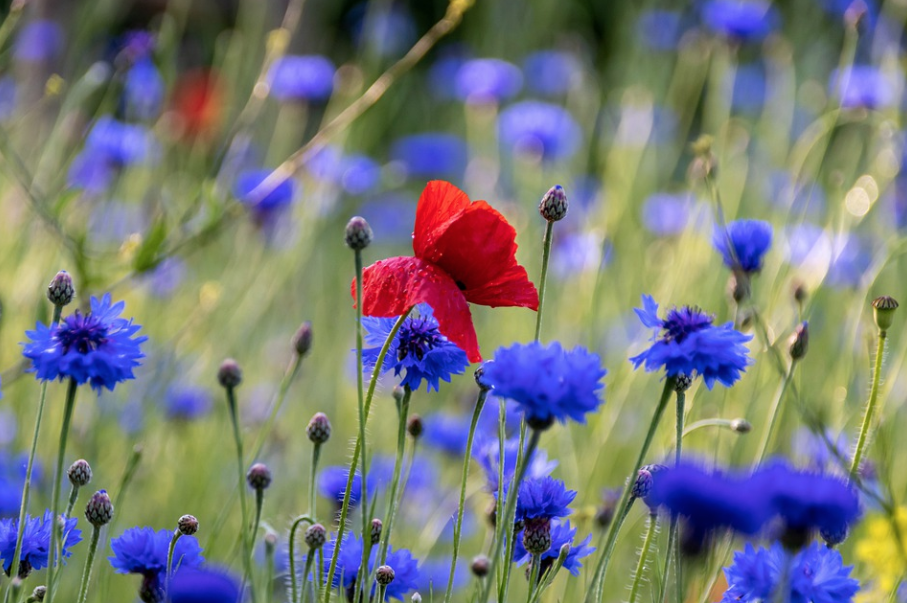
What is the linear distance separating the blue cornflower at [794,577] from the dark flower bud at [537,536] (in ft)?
0.45

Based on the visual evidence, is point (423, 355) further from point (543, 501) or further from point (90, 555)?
point (90, 555)

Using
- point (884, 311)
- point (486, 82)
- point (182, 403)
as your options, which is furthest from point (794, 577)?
point (486, 82)

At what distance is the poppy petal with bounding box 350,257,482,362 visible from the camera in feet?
2.56

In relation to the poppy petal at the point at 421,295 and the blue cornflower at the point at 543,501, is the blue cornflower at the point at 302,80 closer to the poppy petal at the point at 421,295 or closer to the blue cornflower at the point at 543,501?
the poppy petal at the point at 421,295

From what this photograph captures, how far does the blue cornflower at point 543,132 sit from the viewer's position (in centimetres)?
256

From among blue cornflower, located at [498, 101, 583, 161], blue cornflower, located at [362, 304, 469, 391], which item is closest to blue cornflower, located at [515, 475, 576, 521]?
blue cornflower, located at [362, 304, 469, 391]

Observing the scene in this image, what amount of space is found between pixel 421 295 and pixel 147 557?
11.1 inches

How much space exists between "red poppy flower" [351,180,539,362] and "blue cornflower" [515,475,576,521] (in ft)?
0.38

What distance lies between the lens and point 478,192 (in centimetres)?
263

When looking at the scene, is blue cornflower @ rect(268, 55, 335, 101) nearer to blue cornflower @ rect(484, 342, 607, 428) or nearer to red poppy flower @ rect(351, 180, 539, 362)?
red poppy flower @ rect(351, 180, 539, 362)

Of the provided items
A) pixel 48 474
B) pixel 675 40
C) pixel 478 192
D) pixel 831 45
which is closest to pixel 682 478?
pixel 48 474

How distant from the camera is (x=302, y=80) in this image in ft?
7.74

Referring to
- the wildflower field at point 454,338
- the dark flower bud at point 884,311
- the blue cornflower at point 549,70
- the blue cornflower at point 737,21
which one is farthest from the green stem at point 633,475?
the blue cornflower at point 549,70

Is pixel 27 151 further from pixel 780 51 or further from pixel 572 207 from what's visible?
pixel 780 51
